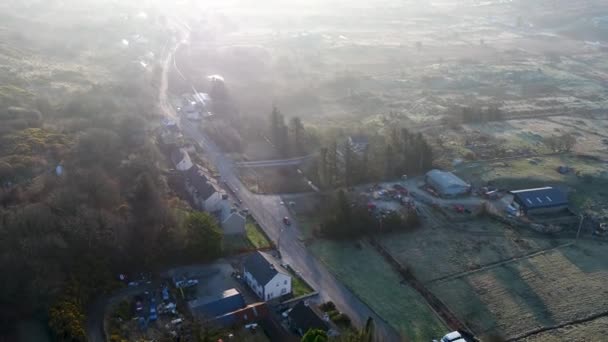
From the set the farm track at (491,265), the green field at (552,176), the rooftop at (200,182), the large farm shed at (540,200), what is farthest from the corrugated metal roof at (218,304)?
the green field at (552,176)

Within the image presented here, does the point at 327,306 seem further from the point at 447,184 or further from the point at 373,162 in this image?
the point at 373,162

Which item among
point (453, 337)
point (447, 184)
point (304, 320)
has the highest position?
point (304, 320)

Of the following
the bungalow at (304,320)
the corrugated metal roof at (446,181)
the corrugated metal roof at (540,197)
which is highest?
the bungalow at (304,320)

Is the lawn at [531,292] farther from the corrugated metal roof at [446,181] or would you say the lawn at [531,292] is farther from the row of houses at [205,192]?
the row of houses at [205,192]

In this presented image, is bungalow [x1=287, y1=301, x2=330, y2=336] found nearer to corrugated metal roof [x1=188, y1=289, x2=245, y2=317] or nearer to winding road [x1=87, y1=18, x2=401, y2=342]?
winding road [x1=87, y1=18, x2=401, y2=342]

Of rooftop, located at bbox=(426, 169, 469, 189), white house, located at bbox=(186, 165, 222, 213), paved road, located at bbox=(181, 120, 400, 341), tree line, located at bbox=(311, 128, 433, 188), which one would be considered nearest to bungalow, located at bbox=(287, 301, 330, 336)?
paved road, located at bbox=(181, 120, 400, 341)

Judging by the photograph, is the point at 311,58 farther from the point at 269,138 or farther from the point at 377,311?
the point at 377,311

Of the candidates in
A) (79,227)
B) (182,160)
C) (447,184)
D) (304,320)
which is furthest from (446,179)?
(79,227)
